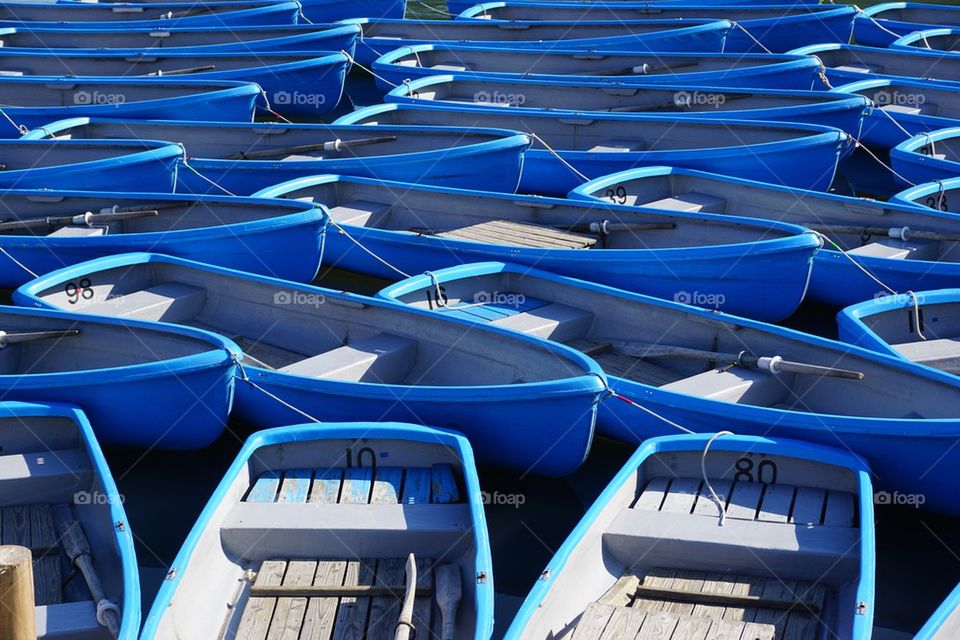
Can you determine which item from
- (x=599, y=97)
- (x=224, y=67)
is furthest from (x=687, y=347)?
(x=224, y=67)

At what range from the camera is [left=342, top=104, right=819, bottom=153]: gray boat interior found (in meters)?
12.9

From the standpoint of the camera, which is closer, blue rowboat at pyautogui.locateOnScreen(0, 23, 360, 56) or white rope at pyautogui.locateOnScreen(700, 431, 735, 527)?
white rope at pyautogui.locateOnScreen(700, 431, 735, 527)

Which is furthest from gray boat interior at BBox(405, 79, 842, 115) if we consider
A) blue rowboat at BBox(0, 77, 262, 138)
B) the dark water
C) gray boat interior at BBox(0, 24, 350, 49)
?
the dark water

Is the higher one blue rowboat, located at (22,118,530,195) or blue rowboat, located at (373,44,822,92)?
blue rowboat, located at (373,44,822,92)

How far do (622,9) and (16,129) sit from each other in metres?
8.90

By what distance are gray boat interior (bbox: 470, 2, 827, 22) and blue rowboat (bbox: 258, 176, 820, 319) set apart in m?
7.32

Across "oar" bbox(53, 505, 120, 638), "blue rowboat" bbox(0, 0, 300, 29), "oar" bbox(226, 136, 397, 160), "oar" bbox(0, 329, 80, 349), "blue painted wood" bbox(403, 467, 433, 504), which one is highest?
"blue rowboat" bbox(0, 0, 300, 29)

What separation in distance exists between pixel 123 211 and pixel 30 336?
2621 millimetres

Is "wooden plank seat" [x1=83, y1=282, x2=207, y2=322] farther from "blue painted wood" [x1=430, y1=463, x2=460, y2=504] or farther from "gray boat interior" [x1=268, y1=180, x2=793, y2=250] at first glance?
"blue painted wood" [x1=430, y1=463, x2=460, y2=504]

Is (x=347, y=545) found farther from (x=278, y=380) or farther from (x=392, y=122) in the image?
(x=392, y=122)

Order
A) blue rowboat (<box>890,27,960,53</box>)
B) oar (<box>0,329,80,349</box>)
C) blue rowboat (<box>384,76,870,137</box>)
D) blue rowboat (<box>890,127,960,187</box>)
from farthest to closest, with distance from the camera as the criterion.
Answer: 1. blue rowboat (<box>890,27,960,53</box>)
2. blue rowboat (<box>384,76,870,137</box>)
3. blue rowboat (<box>890,127,960,187</box>)
4. oar (<box>0,329,80,349</box>)

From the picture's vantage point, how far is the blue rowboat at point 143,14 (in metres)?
18.1

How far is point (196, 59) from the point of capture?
16078mm

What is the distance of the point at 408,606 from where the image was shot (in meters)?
5.98
